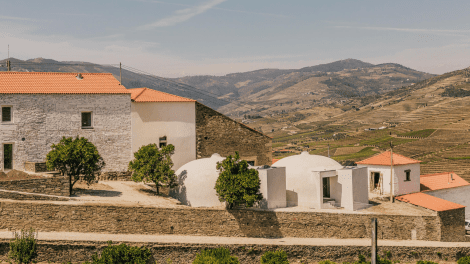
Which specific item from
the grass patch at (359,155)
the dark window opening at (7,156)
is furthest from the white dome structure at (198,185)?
the grass patch at (359,155)

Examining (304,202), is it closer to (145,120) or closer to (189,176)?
(189,176)

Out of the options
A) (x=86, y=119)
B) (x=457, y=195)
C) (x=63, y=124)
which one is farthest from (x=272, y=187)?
(x=457, y=195)

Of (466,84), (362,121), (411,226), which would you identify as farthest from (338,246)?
(466,84)

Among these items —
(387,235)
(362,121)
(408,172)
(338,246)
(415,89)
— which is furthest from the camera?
(415,89)

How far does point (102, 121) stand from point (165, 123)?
4807mm

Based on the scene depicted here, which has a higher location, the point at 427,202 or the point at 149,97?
the point at 149,97

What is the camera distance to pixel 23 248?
20.1m

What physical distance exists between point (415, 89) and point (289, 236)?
606 ft

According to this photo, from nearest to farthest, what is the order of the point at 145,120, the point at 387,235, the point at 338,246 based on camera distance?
1. the point at 338,246
2. the point at 387,235
3. the point at 145,120

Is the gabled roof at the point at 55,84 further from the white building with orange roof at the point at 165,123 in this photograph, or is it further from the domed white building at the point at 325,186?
the domed white building at the point at 325,186

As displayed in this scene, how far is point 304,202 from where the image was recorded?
29.0m

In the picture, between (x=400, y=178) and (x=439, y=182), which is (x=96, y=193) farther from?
(x=439, y=182)

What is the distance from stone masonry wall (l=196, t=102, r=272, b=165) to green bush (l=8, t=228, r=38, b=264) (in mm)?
15318

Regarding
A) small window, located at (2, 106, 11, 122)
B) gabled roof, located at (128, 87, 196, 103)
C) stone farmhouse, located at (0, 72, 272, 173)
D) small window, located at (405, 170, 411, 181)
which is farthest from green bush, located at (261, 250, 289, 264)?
small window, located at (2, 106, 11, 122)
